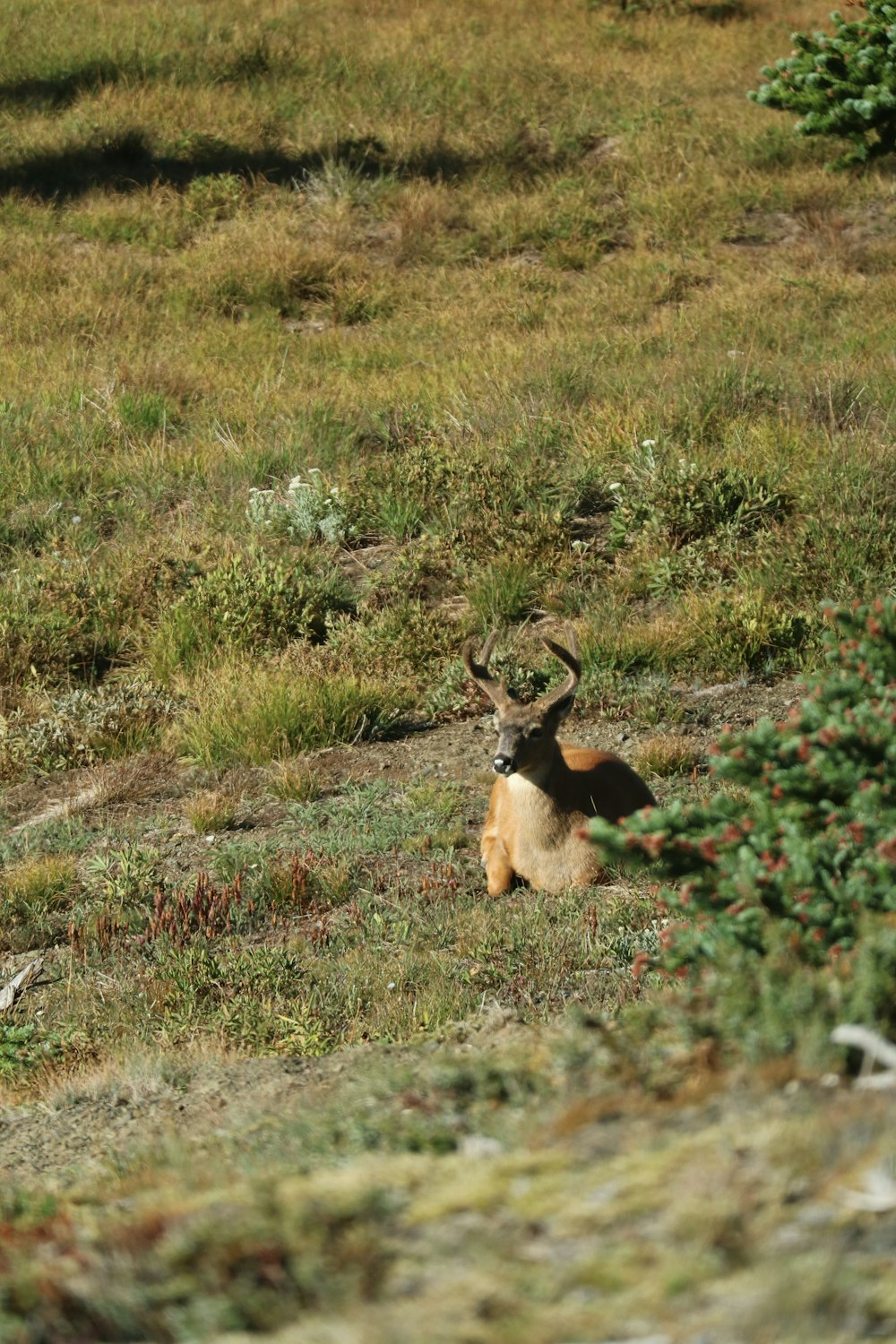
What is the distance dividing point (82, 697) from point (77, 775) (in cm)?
70

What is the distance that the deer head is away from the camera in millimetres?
7613

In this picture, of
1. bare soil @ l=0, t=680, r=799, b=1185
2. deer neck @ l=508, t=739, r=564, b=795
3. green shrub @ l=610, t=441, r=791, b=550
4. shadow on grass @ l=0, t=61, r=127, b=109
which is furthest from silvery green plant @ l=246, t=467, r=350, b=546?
shadow on grass @ l=0, t=61, r=127, b=109

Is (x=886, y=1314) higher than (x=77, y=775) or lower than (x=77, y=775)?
higher

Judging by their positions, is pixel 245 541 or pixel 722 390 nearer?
pixel 245 541

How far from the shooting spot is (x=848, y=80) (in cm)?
1205

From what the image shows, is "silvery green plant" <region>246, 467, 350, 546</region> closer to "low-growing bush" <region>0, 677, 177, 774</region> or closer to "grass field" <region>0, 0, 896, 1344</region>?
"grass field" <region>0, 0, 896, 1344</region>

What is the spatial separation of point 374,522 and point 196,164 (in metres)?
8.90

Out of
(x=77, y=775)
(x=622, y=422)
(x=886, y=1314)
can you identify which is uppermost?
(x=886, y=1314)

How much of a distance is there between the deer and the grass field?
0.22 m

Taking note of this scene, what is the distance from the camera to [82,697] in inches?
395

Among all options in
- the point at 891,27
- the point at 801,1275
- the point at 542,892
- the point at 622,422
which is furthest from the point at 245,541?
the point at 801,1275

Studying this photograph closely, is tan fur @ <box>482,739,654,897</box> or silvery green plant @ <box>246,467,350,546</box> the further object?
silvery green plant @ <box>246,467,350,546</box>

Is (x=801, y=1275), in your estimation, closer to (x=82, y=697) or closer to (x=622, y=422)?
(x=82, y=697)

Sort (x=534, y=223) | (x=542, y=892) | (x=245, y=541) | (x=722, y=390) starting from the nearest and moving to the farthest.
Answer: (x=542, y=892) < (x=245, y=541) < (x=722, y=390) < (x=534, y=223)
